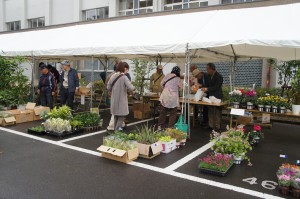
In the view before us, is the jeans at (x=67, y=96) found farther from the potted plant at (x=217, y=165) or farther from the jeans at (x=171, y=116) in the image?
the potted plant at (x=217, y=165)

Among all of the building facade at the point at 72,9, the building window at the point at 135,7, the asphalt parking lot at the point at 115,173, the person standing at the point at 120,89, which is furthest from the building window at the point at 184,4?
the asphalt parking lot at the point at 115,173

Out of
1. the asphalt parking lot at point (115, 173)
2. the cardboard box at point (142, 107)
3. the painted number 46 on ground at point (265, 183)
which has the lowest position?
the painted number 46 on ground at point (265, 183)

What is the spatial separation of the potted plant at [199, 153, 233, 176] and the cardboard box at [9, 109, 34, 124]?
6.36 metres

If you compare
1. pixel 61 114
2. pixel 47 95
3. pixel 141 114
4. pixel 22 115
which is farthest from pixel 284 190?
pixel 47 95

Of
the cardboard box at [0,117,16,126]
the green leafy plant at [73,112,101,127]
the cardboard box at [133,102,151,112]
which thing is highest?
the cardboard box at [133,102,151,112]

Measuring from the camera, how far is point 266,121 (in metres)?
8.67

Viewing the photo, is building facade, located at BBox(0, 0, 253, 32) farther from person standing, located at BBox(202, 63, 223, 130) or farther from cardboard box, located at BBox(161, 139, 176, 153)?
cardboard box, located at BBox(161, 139, 176, 153)

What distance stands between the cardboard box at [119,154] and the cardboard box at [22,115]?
4533mm

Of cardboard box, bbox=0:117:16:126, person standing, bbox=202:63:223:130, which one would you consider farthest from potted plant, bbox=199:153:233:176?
cardboard box, bbox=0:117:16:126

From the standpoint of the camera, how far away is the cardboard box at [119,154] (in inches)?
209

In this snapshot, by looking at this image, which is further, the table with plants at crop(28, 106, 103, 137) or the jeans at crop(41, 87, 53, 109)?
the jeans at crop(41, 87, 53, 109)

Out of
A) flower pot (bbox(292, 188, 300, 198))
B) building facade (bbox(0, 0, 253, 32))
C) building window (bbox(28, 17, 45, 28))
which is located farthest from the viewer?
building window (bbox(28, 17, 45, 28))

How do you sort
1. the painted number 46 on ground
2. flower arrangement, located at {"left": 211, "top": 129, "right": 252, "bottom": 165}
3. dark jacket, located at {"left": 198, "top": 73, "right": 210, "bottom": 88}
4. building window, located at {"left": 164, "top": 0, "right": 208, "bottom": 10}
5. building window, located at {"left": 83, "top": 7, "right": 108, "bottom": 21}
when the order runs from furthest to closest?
building window, located at {"left": 83, "top": 7, "right": 108, "bottom": 21}, building window, located at {"left": 164, "top": 0, "right": 208, "bottom": 10}, dark jacket, located at {"left": 198, "top": 73, "right": 210, "bottom": 88}, flower arrangement, located at {"left": 211, "top": 129, "right": 252, "bottom": 165}, the painted number 46 on ground

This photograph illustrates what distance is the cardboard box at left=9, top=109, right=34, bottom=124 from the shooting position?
8812mm
